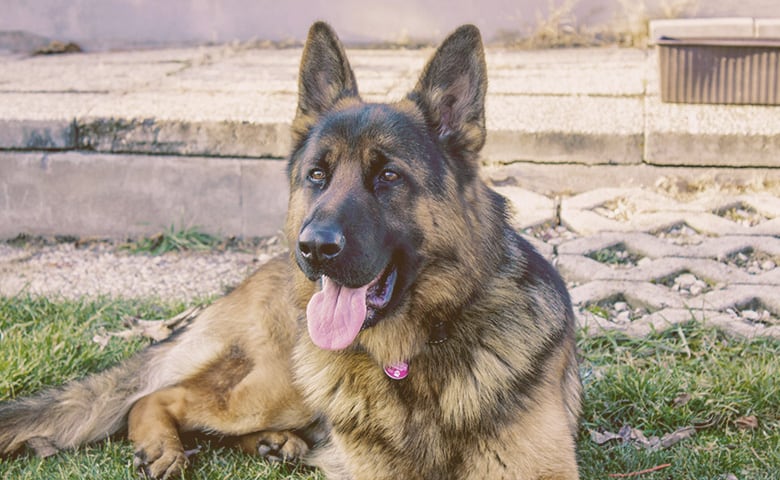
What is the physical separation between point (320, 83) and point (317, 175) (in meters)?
0.44

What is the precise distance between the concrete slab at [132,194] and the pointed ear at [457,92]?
111 inches

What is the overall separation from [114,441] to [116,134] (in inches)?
113

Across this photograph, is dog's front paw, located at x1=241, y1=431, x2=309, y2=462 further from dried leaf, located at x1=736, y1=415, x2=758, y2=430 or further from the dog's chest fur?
dried leaf, located at x1=736, y1=415, x2=758, y2=430

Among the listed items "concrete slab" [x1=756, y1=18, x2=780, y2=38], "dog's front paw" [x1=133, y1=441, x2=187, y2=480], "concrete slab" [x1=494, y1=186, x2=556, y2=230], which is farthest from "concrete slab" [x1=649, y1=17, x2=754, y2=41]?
"dog's front paw" [x1=133, y1=441, x2=187, y2=480]

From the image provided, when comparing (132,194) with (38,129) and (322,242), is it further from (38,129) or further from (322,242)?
(322,242)

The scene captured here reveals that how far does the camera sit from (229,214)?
602 centimetres

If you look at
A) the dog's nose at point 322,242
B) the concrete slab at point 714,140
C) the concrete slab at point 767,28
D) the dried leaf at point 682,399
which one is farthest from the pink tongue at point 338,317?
the concrete slab at point 767,28

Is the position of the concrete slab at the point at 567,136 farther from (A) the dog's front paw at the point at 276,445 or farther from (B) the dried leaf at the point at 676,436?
(A) the dog's front paw at the point at 276,445

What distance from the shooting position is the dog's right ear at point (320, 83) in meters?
3.33

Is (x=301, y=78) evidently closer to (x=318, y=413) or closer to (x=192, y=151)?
(x=318, y=413)

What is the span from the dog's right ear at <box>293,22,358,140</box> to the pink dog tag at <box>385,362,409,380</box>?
939mm

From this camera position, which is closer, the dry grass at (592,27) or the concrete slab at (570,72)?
the concrete slab at (570,72)

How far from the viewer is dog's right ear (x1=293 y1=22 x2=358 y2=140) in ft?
10.9

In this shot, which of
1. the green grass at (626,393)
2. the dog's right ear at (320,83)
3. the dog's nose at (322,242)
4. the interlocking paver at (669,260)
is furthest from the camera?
the interlocking paver at (669,260)
